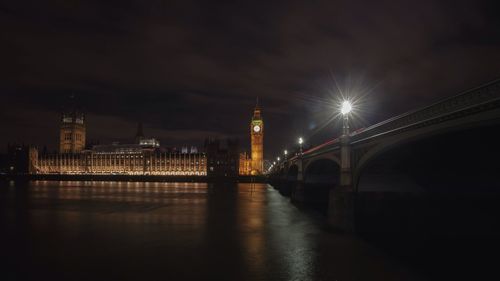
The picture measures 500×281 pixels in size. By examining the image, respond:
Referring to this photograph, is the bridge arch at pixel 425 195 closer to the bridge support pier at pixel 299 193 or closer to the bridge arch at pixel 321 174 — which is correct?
the bridge arch at pixel 321 174

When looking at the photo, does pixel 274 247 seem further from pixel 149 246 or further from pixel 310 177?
Result: pixel 310 177

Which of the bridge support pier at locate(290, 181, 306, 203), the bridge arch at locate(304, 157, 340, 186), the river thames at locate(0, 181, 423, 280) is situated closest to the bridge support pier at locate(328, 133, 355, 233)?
the river thames at locate(0, 181, 423, 280)

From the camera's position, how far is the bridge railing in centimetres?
1512

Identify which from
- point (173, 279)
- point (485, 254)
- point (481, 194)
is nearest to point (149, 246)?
point (173, 279)

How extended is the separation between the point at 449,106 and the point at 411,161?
1121 cm

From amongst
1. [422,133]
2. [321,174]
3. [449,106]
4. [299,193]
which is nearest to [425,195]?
[422,133]

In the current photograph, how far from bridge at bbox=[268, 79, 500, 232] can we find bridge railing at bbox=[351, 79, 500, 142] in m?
0.04

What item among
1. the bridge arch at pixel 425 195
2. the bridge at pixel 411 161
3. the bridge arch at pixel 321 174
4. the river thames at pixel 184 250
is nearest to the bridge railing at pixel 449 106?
the bridge at pixel 411 161

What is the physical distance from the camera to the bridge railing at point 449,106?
15.1 meters

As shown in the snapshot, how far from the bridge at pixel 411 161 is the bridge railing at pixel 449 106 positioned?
4 centimetres

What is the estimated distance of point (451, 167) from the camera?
28172mm

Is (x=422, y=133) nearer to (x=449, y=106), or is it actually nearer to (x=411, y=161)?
(x=449, y=106)

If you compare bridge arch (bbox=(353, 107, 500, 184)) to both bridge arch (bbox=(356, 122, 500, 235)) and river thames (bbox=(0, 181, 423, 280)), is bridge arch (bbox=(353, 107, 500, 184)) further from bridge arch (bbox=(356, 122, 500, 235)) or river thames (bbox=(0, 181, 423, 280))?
river thames (bbox=(0, 181, 423, 280))

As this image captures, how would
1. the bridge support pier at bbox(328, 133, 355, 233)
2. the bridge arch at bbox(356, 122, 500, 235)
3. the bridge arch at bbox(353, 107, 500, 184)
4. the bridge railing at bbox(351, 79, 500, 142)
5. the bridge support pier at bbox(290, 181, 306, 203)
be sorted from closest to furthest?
the bridge railing at bbox(351, 79, 500, 142) < the bridge arch at bbox(353, 107, 500, 184) < the bridge arch at bbox(356, 122, 500, 235) < the bridge support pier at bbox(328, 133, 355, 233) < the bridge support pier at bbox(290, 181, 306, 203)
